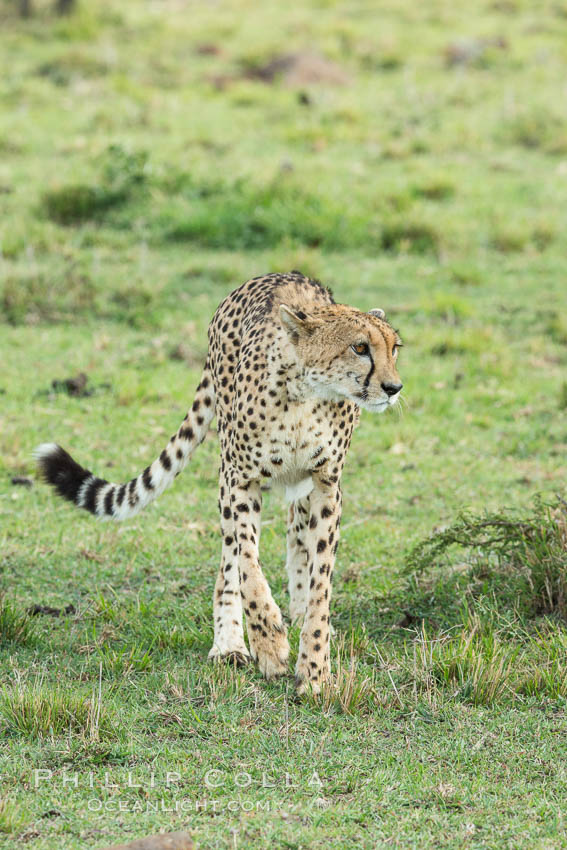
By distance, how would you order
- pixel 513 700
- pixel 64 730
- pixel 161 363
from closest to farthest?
pixel 64 730 → pixel 513 700 → pixel 161 363

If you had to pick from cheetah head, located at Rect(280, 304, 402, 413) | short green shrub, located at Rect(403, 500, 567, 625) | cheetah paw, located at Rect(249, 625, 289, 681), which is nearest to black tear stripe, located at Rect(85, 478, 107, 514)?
cheetah paw, located at Rect(249, 625, 289, 681)

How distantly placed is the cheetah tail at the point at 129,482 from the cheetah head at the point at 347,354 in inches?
35.8

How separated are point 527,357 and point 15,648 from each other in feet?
14.5

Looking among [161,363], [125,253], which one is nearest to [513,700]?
[161,363]

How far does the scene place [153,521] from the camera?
554cm

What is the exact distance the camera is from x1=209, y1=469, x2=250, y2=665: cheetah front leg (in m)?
4.12

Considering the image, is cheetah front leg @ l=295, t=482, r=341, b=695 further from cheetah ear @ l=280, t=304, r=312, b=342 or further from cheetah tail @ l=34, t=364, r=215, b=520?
cheetah tail @ l=34, t=364, r=215, b=520

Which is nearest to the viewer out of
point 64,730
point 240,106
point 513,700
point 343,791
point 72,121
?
point 343,791

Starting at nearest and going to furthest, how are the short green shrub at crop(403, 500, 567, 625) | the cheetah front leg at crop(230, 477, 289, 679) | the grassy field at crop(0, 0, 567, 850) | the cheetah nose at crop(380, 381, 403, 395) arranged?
the grassy field at crop(0, 0, 567, 850) → the cheetah nose at crop(380, 381, 403, 395) → the cheetah front leg at crop(230, 477, 289, 679) → the short green shrub at crop(403, 500, 567, 625)

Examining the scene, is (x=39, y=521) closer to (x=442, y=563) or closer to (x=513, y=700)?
(x=442, y=563)

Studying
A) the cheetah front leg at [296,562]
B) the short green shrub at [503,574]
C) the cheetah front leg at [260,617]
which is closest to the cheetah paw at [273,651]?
the cheetah front leg at [260,617]

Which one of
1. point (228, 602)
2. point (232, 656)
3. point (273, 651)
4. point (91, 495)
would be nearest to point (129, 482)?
point (91, 495)

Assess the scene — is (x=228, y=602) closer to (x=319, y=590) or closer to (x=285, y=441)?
(x=319, y=590)

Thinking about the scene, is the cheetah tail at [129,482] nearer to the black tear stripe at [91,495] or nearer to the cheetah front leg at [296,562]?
the black tear stripe at [91,495]
